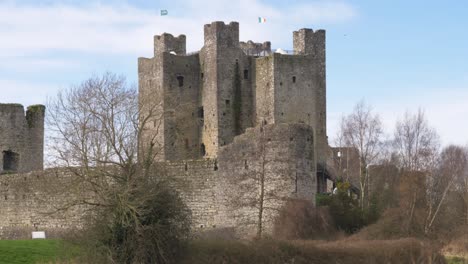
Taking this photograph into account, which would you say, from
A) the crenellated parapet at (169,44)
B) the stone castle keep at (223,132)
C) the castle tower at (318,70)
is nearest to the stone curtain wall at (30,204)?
the stone castle keep at (223,132)

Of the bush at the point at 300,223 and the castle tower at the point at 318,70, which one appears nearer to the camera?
the bush at the point at 300,223

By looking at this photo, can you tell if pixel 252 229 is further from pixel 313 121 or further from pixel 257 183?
pixel 313 121

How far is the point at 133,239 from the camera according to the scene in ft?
97.1

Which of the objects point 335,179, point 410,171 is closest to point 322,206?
point 410,171

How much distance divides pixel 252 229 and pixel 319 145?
18.9m

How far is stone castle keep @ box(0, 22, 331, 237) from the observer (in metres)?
37.4

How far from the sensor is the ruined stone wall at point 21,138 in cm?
4712

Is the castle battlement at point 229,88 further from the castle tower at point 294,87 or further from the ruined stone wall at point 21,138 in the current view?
the ruined stone wall at point 21,138

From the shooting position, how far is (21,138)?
47.5m

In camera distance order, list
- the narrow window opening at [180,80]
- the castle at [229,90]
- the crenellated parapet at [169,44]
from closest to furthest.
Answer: the castle at [229,90] < the narrow window opening at [180,80] < the crenellated parapet at [169,44]

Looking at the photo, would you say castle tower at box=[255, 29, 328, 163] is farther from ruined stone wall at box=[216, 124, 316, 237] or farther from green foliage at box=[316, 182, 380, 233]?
ruined stone wall at box=[216, 124, 316, 237]

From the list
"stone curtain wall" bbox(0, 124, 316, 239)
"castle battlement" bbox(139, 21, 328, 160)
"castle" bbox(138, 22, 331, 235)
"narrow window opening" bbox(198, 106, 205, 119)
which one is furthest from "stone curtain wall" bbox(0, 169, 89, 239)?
"narrow window opening" bbox(198, 106, 205, 119)

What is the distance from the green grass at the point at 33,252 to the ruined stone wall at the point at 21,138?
1261 centimetres

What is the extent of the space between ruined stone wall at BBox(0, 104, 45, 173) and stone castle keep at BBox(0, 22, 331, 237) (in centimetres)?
5
